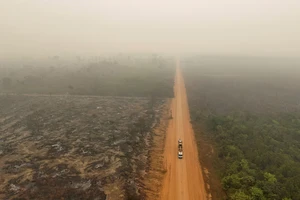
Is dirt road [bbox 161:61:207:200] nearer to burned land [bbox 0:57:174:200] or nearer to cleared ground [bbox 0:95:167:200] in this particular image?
burned land [bbox 0:57:174:200]

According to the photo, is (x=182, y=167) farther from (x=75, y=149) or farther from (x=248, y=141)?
(x=75, y=149)

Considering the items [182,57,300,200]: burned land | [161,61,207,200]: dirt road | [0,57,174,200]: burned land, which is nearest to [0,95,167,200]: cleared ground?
[0,57,174,200]: burned land

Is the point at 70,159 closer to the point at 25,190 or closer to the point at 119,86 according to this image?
the point at 25,190

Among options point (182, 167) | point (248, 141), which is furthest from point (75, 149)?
point (248, 141)

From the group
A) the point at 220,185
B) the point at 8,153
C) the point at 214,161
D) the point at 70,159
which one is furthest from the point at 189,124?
the point at 8,153

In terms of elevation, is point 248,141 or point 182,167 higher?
point 248,141

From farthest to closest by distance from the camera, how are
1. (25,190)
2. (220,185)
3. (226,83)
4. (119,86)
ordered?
1. (226,83)
2. (119,86)
3. (220,185)
4. (25,190)
